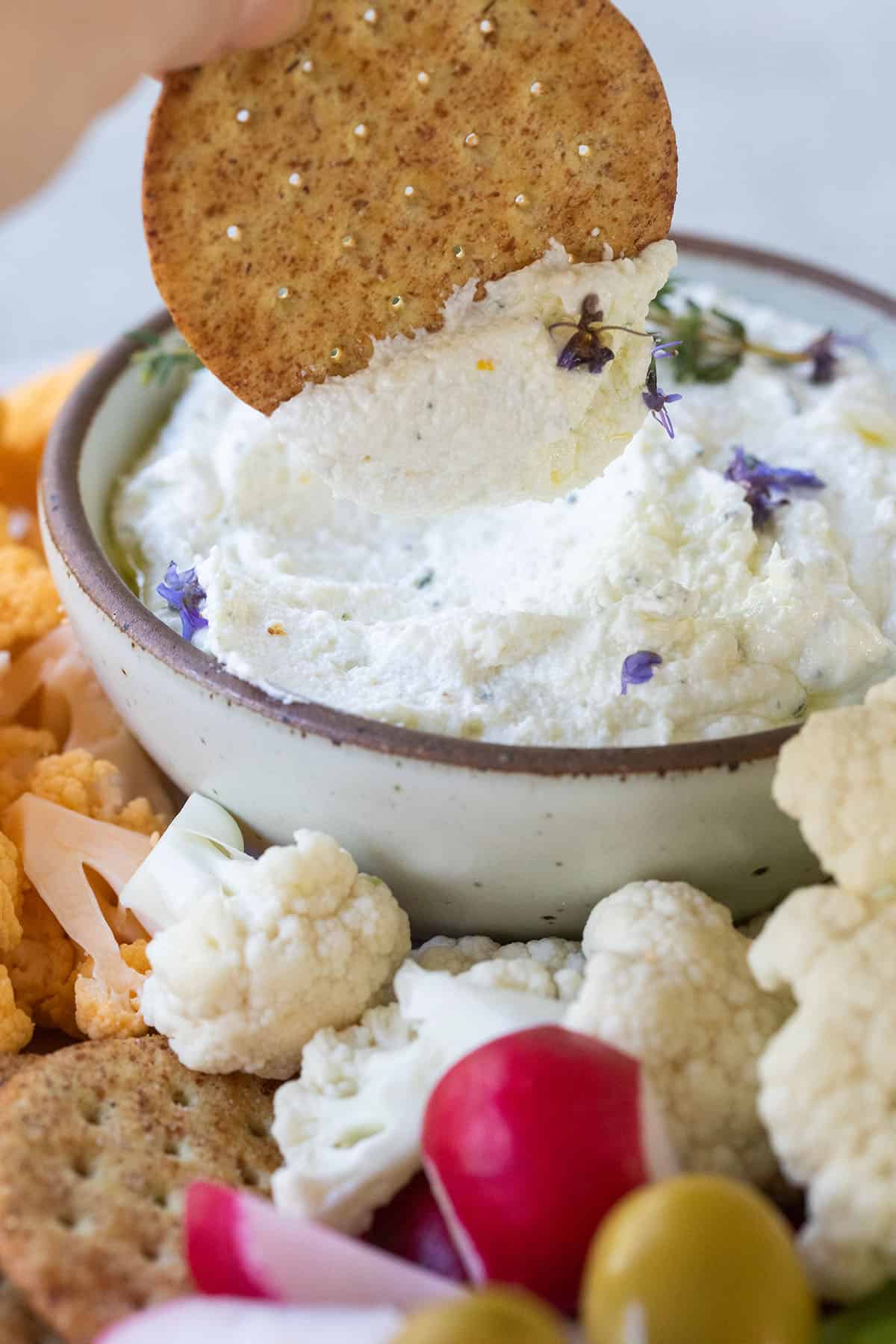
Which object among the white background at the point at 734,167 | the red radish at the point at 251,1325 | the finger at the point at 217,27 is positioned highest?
the finger at the point at 217,27

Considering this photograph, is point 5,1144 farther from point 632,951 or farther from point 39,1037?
point 632,951

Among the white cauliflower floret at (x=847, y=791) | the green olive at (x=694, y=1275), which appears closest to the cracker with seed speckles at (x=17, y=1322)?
the green olive at (x=694, y=1275)

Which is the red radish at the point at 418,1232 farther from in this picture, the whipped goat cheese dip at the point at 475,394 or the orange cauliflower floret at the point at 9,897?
the whipped goat cheese dip at the point at 475,394

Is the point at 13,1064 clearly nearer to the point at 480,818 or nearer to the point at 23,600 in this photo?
the point at 480,818

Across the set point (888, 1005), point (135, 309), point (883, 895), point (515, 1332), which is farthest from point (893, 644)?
point (135, 309)

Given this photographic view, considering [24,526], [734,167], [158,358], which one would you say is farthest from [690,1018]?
[734,167]

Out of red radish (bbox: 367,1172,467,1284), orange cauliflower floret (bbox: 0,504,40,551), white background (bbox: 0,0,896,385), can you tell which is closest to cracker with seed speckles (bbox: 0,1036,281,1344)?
red radish (bbox: 367,1172,467,1284)
